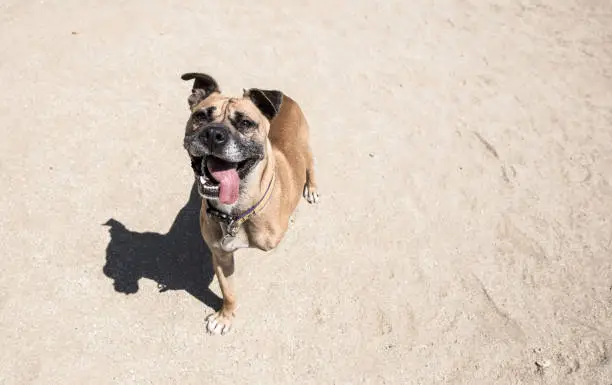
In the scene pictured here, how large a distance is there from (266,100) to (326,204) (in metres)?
2.26

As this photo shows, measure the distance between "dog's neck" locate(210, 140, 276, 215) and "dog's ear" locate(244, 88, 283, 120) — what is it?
315 mm

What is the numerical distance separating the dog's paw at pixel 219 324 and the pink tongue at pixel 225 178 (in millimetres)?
1707

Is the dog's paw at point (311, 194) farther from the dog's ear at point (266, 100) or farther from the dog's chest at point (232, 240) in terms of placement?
the dog's ear at point (266, 100)

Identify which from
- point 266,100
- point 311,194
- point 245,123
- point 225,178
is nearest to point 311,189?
point 311,194

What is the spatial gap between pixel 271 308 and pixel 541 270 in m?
3.12

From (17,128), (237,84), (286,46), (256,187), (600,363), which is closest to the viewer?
(256,187)

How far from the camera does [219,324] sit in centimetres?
454

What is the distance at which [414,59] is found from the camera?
7793 mm

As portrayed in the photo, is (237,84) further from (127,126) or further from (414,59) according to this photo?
(414,59)

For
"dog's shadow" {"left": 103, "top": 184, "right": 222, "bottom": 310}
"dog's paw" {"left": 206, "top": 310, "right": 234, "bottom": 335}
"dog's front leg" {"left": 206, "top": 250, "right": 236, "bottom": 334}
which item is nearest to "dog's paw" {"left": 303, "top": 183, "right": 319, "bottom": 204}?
"dog's shadow" {"left": 103, "top": 184, "right": 222, "bottom": 310}

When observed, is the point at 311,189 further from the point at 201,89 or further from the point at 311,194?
the point at 201,89

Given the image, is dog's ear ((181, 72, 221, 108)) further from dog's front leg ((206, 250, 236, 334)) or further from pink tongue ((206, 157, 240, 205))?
dog's front leg ((206, 250, 236, 334))

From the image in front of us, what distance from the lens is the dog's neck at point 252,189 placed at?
350cm

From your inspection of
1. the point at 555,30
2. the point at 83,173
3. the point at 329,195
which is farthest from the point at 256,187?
the point at 555,30
